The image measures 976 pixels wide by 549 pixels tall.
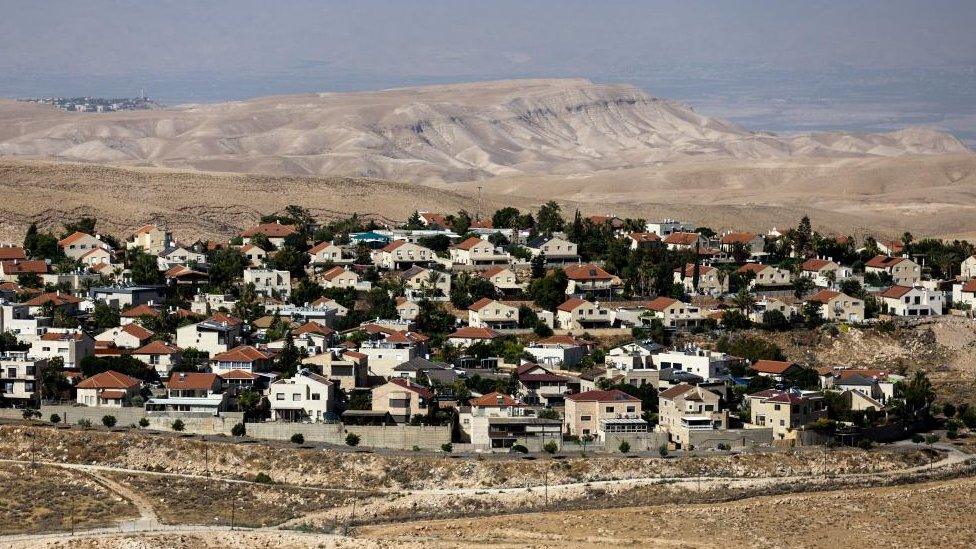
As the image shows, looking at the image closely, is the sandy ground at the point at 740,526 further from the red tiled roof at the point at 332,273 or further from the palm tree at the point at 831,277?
the red tiled roof at the point at 332,273

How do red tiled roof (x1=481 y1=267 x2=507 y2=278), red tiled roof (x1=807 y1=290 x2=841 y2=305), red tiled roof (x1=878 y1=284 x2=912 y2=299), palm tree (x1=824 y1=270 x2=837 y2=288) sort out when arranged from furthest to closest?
palm tree (x1=824 y1=270 x2=837 y2=288) → red tiled roof (x1=481 y1=267 x2=507 y2=278) → red tiled roof (x1=878 y1=284 x2=912 y2=299) → red tiled roof (x1=807 y1=290 x2=841 y2=305)

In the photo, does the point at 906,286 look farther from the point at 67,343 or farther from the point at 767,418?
the point at 67,343

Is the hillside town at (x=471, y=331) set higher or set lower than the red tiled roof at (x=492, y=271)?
lower

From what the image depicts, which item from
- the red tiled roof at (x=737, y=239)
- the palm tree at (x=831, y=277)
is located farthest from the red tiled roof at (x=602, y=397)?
the red tiled roof at (x=737, y=239)

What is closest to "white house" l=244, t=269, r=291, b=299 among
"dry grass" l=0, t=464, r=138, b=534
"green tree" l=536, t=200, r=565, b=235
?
"green tree" l=536, t=200, r=565, b=235

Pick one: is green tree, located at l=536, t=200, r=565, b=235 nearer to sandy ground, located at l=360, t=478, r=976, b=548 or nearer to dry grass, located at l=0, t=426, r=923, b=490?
dry grass, located at l=0, t=426, r=923, b=490

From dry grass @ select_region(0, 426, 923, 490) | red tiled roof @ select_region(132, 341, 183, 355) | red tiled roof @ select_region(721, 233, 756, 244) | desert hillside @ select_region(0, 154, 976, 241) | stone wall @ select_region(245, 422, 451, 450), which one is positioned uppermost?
desert hillside @ select_region(0, 154, 976, 241)

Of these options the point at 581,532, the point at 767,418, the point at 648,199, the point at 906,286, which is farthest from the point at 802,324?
the point at 648,199
